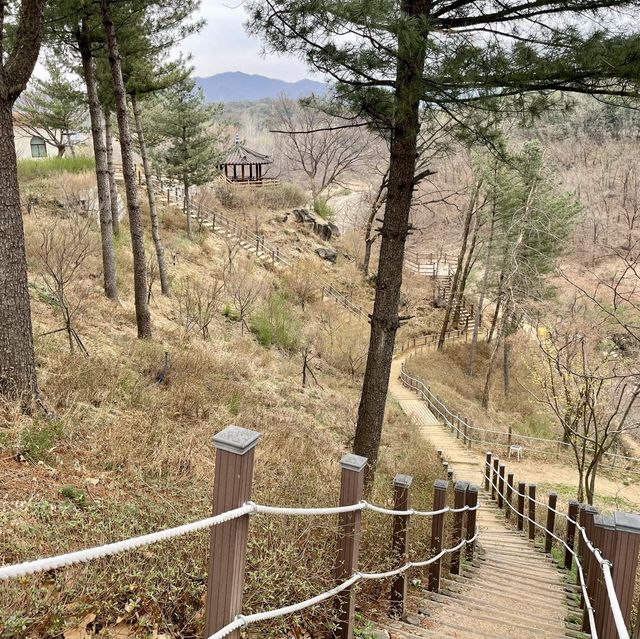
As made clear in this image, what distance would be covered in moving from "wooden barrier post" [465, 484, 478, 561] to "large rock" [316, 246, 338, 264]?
1036 inches

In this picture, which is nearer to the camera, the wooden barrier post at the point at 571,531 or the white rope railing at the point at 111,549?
the white rope railing at the point at 111,549

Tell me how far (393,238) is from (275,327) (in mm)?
11399

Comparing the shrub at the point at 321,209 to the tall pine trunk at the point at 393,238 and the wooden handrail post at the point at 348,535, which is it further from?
the wooden handrail post at the point at 348,535

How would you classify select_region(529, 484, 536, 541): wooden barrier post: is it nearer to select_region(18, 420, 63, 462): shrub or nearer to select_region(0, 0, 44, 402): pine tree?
select_region(18, 420, 63, 462): shrub

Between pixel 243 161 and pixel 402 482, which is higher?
pixel 243 161

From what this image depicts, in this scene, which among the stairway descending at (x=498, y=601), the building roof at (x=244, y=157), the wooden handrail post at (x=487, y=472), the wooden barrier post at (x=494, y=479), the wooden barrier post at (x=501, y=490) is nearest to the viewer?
the stairway descending at (x=498, y=601)

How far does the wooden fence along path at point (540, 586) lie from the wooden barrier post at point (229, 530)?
1581mm

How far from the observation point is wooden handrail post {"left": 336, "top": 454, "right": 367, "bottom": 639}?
2.89 m

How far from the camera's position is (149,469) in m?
4.64

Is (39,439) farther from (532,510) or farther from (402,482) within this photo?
(532,510)

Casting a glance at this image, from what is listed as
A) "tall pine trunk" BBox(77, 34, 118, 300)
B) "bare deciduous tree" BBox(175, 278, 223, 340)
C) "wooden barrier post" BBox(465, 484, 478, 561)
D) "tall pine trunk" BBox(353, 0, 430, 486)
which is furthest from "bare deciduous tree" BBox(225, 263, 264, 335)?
"wooden barrier post" BBox(465, 484, 478, 561)

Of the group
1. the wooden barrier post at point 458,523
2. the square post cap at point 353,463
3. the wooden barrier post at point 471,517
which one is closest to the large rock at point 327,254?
the wooden barrier post at point 471,517

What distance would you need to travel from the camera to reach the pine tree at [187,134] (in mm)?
21672

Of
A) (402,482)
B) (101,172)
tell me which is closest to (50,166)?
(101,172)
